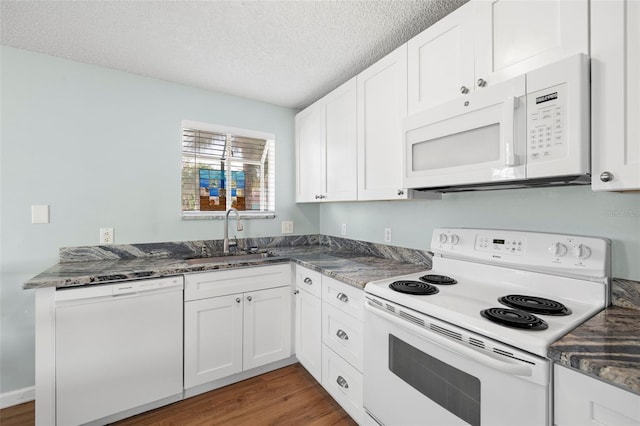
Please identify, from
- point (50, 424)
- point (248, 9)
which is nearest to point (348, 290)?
point (248, 9)

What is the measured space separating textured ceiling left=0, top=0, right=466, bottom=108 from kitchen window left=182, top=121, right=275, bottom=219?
52 cm

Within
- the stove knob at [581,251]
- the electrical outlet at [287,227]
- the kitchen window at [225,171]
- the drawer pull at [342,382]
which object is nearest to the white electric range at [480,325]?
the stove knob at [581,251]

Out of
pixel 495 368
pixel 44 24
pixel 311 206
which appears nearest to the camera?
pixel 495 368

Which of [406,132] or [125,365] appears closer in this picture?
[406,132]

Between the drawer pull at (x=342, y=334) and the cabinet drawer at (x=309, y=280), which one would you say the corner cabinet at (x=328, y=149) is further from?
the drawer pull at (x=342, y=334)

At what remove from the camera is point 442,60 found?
1.46 m

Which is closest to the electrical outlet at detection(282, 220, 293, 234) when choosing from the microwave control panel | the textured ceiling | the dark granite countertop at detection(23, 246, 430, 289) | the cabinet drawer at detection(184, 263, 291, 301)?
the dark granite countertop at detection(23, 246, 430, 289)

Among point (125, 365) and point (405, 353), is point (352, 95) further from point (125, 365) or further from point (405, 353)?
point (125, 365)

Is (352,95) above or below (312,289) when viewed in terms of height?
above

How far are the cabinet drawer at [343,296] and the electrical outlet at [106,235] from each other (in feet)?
5.52

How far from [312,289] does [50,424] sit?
1650mm

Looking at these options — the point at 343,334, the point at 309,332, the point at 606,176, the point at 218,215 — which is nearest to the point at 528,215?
the point at 606,176

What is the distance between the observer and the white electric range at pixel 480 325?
0.90m

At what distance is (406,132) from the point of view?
1.60 metres
